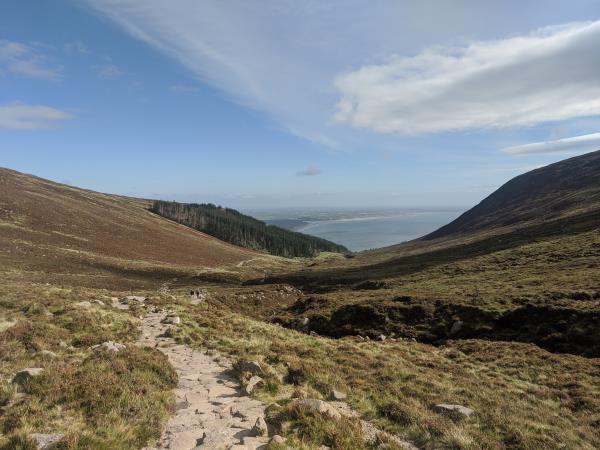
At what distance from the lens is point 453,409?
9914 mm

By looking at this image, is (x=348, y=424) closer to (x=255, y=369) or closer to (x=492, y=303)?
(x=255, y=369)

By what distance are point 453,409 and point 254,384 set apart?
18.9ft

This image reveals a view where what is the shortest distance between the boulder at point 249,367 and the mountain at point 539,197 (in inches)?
3302

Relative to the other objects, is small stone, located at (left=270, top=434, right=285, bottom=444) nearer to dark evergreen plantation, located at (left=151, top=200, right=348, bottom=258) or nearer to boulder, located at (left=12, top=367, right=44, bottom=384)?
boulder, located at (left=12, top=367, right=44, bottom=384)

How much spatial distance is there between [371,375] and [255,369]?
4.46 m

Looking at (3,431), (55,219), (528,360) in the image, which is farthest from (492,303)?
(55,219)

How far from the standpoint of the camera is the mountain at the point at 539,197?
86.8 meters

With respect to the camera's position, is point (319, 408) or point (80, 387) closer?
point (319, 408)

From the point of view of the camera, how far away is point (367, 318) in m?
25.2

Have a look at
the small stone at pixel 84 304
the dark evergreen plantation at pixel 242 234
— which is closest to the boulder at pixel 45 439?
the small stone at pixel 84 304

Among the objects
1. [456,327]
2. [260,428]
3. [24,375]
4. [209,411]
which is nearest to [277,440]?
[260,428]

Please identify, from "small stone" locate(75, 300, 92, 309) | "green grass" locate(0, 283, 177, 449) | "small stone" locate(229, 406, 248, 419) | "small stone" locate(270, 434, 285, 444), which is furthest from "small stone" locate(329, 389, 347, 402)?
"small stone" locate(75, 300, 92, 309)

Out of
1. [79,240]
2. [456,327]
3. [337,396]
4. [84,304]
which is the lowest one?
[79,240]

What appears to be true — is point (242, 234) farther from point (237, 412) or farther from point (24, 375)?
point (237, 412)
